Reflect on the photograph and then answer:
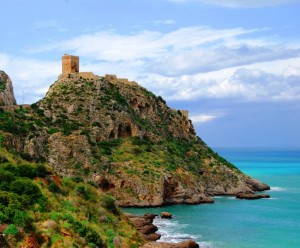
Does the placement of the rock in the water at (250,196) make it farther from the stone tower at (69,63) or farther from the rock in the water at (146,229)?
the stone tower at (69,63)

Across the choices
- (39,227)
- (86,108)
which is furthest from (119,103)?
(39,227)

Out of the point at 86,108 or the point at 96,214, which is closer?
the point at 96,214

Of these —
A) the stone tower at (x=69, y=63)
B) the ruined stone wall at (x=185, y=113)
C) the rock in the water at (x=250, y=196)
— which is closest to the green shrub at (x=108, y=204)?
the rock in the water at (x=250, y=196)

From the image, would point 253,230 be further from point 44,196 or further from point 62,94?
point 62,94

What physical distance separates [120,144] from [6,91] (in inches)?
932

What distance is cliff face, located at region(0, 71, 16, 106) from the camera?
9044cm

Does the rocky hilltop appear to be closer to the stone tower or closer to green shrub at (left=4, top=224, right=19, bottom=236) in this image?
the stone tower

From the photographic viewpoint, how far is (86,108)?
3629 inches

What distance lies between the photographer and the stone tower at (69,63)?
9862 cm

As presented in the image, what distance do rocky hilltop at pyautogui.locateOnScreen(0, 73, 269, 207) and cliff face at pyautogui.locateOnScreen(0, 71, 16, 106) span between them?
576 cm

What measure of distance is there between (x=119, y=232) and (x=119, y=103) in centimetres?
5970

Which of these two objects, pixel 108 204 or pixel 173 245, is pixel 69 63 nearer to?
pixel 173 245

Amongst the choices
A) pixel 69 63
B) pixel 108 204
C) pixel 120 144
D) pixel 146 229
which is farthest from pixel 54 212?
pixel 69 63

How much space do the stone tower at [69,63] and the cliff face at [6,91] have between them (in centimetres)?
1064
